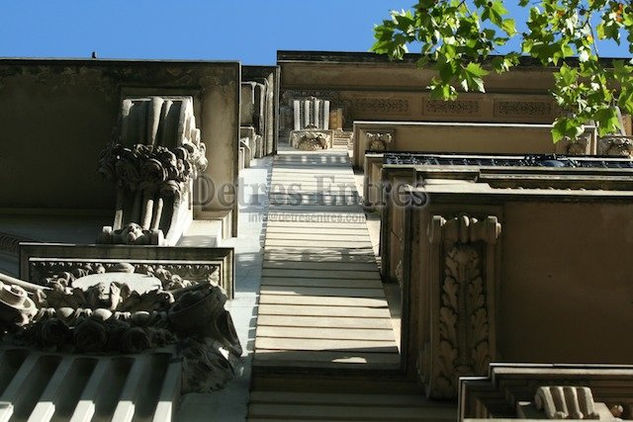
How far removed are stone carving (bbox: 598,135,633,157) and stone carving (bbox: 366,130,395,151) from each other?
420cm

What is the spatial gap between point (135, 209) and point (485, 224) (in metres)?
3.81

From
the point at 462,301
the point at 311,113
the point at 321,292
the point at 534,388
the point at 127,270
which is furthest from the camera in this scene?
the point at 311,113

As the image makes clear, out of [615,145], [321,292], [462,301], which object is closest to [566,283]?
[462,301]

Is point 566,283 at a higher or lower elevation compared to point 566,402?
higher

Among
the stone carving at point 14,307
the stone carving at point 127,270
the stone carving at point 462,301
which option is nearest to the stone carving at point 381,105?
the stone carving at point 127,270

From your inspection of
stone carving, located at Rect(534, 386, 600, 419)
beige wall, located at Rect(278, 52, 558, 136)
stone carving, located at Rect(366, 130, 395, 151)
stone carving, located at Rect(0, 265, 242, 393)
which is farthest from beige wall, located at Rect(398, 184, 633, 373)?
beige wall, located at Rect(278, 52, 558, 136)

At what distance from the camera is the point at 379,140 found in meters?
19.4

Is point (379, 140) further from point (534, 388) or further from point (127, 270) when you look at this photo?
point (534, 388)

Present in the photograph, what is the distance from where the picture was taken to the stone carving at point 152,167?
10828 millimetres

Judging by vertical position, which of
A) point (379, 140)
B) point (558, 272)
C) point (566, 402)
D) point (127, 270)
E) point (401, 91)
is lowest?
point (566, 402)

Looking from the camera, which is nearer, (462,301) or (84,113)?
(462,301)

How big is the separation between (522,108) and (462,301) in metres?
17.5

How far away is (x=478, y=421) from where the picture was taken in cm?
570

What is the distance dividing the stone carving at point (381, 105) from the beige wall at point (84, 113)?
13241mm
